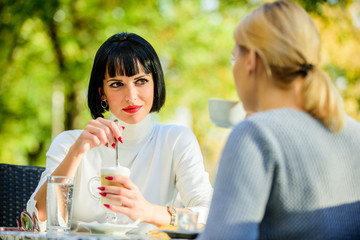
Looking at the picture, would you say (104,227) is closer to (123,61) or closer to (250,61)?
(250,61)

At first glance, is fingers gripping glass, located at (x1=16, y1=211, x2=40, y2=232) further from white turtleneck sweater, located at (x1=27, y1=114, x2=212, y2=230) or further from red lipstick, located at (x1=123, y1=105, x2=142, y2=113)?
red lipstick, located at (x1=123, y1=105, x2=142, y2=113)

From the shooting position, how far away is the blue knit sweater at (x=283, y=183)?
1.31 meters

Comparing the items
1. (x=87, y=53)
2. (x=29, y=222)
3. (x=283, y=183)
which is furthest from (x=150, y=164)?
(x=87, y=53)

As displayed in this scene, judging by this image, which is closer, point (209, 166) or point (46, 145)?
point (46, 145)

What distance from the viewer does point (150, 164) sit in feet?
9.42

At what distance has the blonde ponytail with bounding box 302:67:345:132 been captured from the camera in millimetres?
1427

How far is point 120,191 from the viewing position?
6.70 ft

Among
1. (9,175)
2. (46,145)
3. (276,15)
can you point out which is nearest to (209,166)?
(46,145)

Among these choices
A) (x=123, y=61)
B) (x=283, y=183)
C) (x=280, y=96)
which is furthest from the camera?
(x=123, y=61)

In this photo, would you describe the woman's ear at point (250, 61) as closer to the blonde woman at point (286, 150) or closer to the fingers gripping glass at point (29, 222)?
the blonde woman at point (286, 150)

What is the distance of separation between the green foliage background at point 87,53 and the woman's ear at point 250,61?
21.1ft

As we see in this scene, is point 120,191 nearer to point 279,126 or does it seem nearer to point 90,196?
point 90,196

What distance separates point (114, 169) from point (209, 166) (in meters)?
14.5

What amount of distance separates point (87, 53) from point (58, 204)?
8457 millimetres
